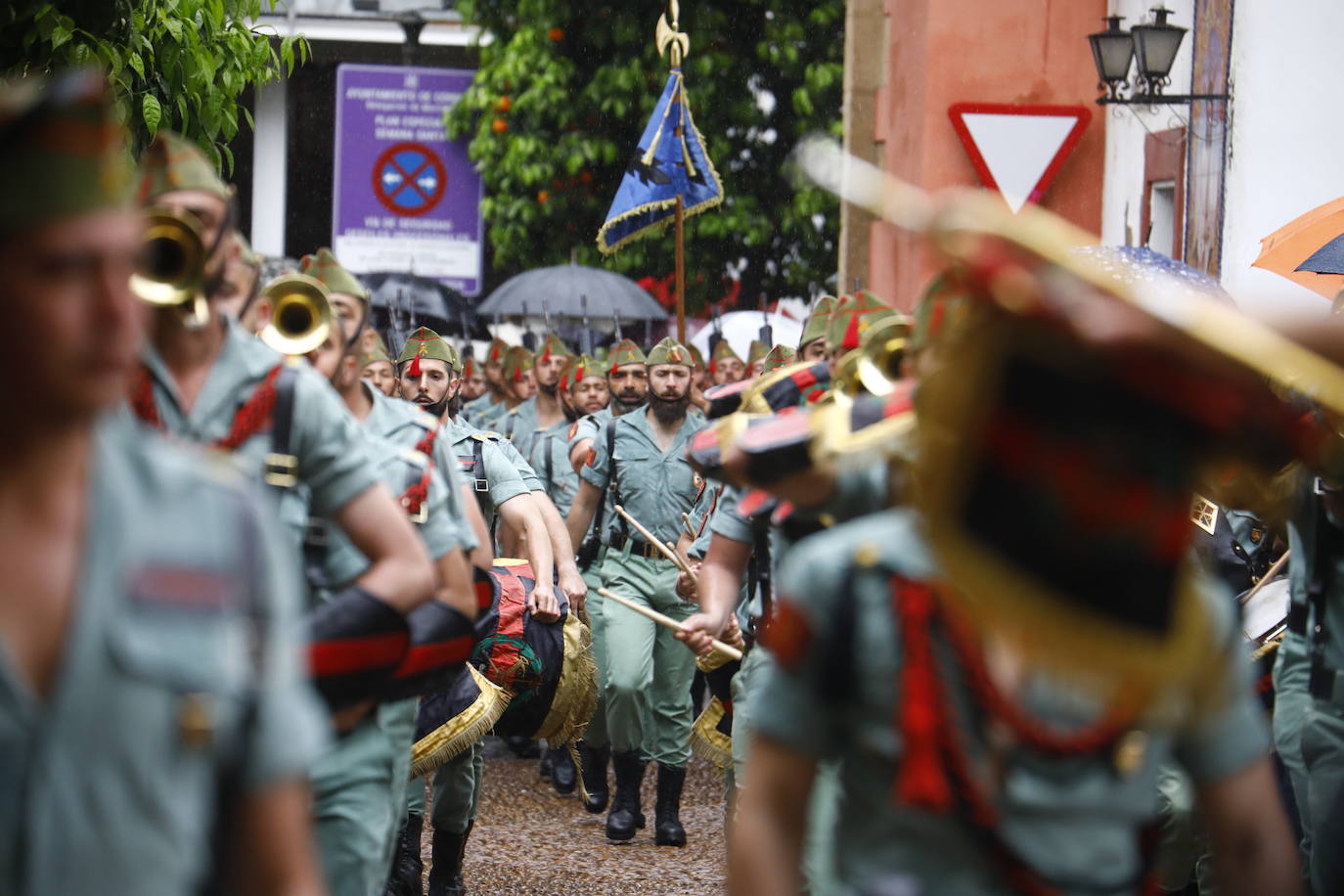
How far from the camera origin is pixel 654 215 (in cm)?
1571

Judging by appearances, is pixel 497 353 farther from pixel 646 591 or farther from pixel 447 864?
pixel 447 864

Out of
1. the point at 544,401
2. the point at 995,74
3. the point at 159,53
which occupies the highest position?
A: the point at 995,74

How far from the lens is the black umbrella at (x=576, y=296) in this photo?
67.9ft

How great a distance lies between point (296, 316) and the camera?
17.5 ft

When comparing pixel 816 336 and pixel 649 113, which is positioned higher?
pixel 649 113

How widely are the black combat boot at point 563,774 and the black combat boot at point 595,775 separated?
1.18ft

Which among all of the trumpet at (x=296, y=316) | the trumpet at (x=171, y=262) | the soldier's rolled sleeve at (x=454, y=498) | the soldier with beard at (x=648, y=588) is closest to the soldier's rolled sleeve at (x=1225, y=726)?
the trumpet at (x=171, y=262)

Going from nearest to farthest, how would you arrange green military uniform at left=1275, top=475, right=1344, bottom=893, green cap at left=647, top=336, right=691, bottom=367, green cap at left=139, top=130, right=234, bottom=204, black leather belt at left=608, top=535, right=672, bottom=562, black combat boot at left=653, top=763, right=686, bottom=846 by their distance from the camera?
green cap at left=139, top=130, right=234, bottom=204 → green military uniform at left=1275, top=475, right=1344, bottom=893 → black combat boot at left=653, top=763, right=686, bottom=846 → black leather belt at left=608, top=535, right=672, bottom=562 → green cap at left=647, top=336, right=691, bottom=367

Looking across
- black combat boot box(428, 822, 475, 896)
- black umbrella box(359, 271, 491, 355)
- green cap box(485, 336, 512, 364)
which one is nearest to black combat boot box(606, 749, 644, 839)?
black combat boot box(428, 822, 475, 896)

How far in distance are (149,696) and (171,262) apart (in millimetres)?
1983

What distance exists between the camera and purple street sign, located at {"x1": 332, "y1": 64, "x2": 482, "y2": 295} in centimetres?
2447

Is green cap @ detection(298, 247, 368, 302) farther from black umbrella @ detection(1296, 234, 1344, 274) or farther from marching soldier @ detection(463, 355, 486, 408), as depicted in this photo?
marching soldier @ detection(463, 355, 486, 408)

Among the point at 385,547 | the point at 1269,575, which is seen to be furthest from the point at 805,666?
the point at 1269,575

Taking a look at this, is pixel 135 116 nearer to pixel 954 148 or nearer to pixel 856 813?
pixel 856 813
